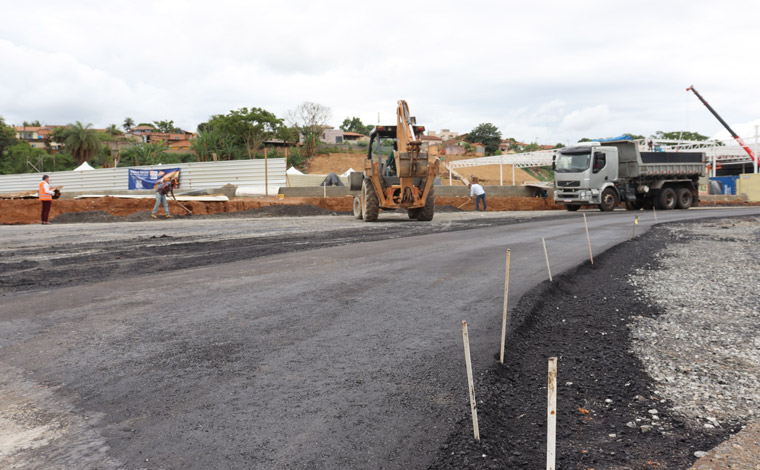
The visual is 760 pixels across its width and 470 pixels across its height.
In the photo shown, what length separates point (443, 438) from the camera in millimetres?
2617

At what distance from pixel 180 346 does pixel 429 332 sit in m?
2.06

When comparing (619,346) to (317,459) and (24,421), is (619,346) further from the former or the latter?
(24,421)

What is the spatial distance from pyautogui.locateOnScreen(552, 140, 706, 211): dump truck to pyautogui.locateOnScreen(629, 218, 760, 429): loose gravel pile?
14739mm

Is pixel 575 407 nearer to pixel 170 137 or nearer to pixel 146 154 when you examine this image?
pixel 146 154

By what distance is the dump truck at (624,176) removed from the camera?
74.9ft

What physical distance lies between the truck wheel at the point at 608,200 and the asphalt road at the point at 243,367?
18032mm

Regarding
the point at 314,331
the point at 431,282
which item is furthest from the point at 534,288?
the point at 314,331

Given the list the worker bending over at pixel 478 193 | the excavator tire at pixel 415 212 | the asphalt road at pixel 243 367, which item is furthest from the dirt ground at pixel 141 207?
the asphalt road at pixel 243 367

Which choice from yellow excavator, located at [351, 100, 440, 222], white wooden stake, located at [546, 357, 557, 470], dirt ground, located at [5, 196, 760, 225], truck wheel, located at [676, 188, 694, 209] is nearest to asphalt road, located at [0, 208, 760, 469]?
white wooden stake, located at [546, 357, 557, 470]

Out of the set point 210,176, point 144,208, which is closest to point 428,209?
point 144,208

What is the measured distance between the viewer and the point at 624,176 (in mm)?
24047

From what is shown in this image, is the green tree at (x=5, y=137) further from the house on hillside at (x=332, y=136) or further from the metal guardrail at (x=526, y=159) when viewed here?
the metal guardrail at (x=526, y=159)

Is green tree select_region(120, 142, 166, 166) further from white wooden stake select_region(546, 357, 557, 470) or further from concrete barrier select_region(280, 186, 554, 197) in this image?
Answer: white wooden stake select_region(546, 357, 557, 470)

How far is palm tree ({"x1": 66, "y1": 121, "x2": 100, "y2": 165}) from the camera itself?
232 ft
